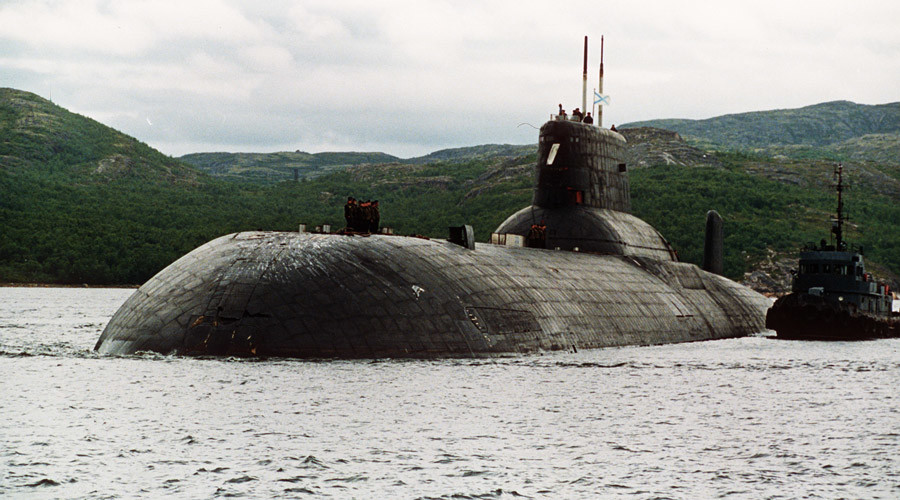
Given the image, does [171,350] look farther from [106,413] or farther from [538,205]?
[538,205]

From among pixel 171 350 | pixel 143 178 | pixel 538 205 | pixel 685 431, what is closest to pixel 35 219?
pixel 143 178

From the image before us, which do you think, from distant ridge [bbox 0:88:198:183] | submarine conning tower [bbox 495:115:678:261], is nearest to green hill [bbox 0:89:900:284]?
distant ridge [bbox 0:88:198:183]

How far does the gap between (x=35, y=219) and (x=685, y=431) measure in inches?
5037

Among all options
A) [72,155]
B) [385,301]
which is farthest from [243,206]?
[385,301]

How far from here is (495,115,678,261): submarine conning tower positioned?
42250mm

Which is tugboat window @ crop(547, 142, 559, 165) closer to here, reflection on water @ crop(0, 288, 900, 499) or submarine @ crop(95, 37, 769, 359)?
submarine @ crop(95, 37, 769, 359)

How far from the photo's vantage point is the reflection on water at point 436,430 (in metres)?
16.4

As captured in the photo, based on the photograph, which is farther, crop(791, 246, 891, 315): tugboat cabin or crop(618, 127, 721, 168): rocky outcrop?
crop(618, 127, 721, 168): rocky outcrop

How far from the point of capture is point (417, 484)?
16.2m

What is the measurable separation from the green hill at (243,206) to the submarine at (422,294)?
70609 millimetres

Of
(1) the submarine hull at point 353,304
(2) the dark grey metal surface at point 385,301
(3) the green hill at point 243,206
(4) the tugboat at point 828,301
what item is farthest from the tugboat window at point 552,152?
(3) the green hill at point 243,206

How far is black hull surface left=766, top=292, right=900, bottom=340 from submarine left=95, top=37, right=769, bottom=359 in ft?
32.4

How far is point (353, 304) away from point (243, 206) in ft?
474

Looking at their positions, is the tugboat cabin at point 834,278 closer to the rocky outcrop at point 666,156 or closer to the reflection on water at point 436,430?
the reflection on water at point 436,430
